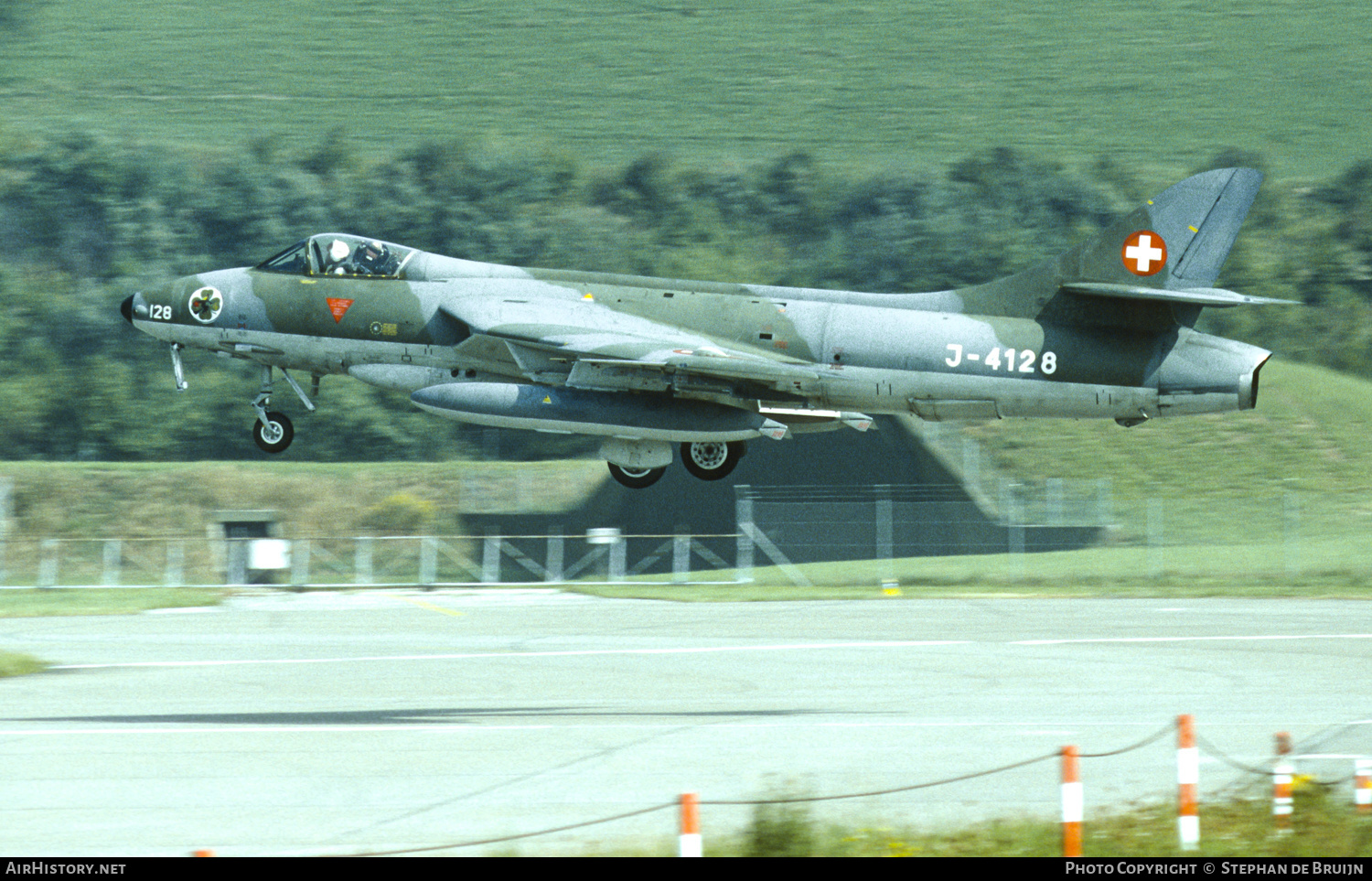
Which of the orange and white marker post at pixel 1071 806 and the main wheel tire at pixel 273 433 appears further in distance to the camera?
the main wheel tire at pixel 273 433

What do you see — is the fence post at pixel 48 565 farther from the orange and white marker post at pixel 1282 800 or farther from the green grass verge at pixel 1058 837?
the orange and white marker post at pixel 1282 800

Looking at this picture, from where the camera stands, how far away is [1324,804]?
40.2 ft

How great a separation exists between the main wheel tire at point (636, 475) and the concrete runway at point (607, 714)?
8.83 ft

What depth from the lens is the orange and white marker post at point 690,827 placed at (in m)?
8.92

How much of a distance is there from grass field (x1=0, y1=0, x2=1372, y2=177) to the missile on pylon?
204 ft

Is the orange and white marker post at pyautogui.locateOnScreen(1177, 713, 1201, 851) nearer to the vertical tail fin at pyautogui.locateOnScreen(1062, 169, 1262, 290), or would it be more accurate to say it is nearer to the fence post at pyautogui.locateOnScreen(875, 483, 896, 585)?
the vertical tail fin at pyautogui.locateOnScreen(1062, 169, 1262, 290)

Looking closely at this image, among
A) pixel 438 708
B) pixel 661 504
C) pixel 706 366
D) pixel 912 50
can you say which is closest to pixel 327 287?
pixel 706 366

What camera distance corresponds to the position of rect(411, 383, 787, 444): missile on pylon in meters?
24.7

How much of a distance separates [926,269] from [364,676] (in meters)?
56.0

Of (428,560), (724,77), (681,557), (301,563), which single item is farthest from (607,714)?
(724,77)

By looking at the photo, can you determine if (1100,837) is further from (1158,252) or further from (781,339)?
(1158,252)

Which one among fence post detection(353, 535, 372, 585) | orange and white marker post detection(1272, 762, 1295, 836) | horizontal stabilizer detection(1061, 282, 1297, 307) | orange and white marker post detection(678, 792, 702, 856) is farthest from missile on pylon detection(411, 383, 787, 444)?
fence post detection(353, 535, 372, 585)

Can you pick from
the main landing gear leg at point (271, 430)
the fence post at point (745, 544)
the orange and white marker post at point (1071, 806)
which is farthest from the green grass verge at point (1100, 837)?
the fence post at point (745, 544)

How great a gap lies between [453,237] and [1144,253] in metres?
51.9
